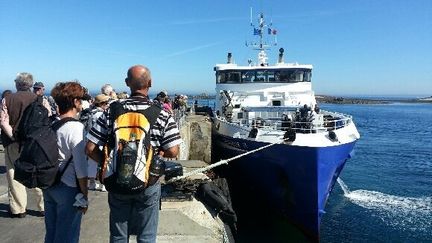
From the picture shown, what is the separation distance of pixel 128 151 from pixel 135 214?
639mm

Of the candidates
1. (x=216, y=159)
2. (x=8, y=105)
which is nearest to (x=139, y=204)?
(x=8, y=105)

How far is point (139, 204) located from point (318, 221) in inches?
367

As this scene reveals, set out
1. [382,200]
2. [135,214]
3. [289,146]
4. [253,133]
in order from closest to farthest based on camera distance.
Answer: [135,214] < [289,146] < [253,133] < [382,200]

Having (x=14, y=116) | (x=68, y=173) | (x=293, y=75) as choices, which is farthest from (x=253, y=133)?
(x=68, y=173)

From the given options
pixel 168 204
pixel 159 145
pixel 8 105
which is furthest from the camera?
pixel 168 204

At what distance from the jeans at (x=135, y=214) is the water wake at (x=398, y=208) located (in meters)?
11.9

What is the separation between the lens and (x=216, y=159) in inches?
661

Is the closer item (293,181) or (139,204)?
(139,204)

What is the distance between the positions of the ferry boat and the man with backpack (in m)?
8.17

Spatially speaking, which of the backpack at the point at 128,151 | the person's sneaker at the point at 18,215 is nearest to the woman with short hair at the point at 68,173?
the backpack at the point at 128,151

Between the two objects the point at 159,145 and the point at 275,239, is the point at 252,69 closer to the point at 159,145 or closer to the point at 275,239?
the point at 275,239

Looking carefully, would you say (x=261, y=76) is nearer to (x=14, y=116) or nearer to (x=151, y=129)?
(x=14, y=116)

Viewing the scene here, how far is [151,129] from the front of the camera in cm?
308

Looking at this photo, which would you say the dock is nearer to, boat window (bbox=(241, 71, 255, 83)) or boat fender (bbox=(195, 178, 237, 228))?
boat fender (bbox=(195, 178, 237, 228))
